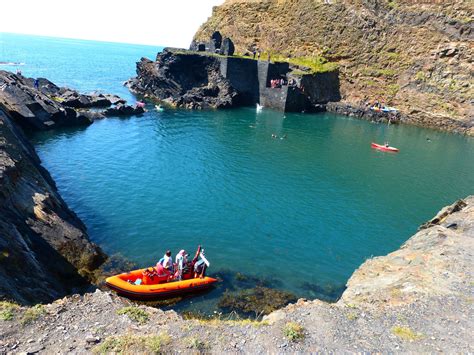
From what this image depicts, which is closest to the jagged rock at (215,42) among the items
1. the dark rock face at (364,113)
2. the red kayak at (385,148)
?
the dark rock face at (364,113)

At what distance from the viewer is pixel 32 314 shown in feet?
31.4

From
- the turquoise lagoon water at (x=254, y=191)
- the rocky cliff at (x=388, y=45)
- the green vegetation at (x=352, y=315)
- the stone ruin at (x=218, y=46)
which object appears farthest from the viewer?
the stone ruin at (x=218, y=46)

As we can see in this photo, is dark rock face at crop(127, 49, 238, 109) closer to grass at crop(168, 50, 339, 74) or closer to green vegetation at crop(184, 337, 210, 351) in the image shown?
grass at crop(168, 50, 339, 74)

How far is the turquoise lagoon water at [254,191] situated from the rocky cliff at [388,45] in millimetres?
16798

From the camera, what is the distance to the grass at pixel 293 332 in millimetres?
9883

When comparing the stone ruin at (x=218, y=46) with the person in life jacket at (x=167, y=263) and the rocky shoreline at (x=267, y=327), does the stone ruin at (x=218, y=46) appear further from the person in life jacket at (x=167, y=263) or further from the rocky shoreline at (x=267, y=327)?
the rocky shoreline at (x=267, y=327)

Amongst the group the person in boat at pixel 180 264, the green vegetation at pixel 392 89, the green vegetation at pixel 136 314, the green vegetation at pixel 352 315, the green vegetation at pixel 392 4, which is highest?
the green vegetation at pixel 392 4

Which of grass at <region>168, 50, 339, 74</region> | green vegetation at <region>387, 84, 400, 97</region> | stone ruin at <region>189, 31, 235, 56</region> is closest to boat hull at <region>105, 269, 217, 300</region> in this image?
grass at <region>168, 50, 339, 74</region>

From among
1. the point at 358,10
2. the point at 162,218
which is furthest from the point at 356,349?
the point at 358,10

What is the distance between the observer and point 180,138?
47.4 meters

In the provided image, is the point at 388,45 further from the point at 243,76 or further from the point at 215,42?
the point at 215,42

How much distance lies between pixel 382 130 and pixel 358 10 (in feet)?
105

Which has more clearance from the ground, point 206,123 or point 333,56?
point 333,56

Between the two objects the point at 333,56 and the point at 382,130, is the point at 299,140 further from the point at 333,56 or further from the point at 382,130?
the point at 333,56
